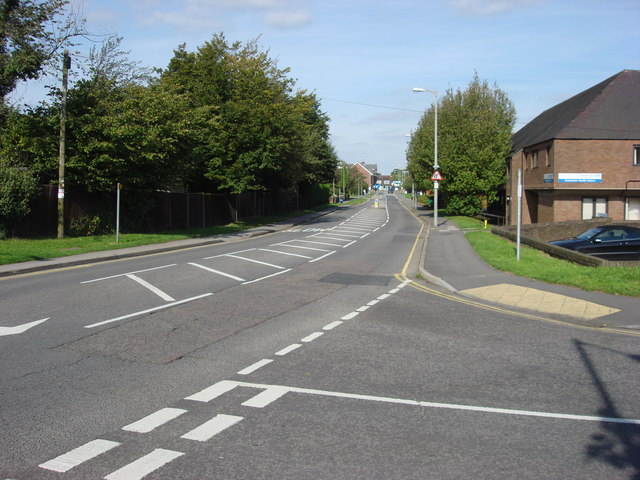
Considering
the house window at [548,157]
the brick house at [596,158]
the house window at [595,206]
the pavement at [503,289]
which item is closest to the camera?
the pavement at [503,289]

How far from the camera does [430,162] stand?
4366 cm

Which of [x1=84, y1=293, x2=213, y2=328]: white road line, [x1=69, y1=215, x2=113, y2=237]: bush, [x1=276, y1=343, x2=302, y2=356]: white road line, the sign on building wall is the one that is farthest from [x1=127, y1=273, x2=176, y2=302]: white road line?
the sign on building wall

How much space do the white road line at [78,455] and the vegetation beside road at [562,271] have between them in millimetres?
10692

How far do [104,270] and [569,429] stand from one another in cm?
1332

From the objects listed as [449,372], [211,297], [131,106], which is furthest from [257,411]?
[131,106]

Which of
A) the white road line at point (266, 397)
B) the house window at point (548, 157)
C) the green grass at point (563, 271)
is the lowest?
the white road line at point (266, 397)

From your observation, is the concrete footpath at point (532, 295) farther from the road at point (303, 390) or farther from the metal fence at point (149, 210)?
the metal fence at point (149, 210)

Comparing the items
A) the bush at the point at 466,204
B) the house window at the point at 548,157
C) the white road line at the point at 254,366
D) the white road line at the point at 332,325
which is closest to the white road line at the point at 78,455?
the white road line at the point at 254,366

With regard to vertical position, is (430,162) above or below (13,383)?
above

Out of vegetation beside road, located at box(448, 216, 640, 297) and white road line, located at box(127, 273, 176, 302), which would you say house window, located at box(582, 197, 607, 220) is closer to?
vegetation beside road, located at box(448, 216, 640, 297)

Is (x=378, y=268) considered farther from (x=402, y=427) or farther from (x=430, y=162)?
(x=430, y=162)

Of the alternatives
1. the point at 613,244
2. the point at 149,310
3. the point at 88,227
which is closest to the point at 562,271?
the point at 613,244

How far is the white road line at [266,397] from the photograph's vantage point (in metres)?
5.33

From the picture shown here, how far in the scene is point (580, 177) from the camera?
31953 millimetres
